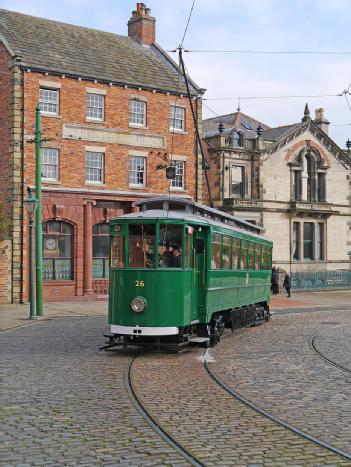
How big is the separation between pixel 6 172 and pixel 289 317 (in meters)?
13.3

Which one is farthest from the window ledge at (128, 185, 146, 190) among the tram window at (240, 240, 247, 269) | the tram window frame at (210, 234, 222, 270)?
the tram window frame at (210, 234, 222, 270)

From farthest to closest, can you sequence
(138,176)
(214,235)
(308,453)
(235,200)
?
(235,200) < (138,176) < (214,235) < (308,453)

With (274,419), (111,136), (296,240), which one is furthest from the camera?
(296,240)

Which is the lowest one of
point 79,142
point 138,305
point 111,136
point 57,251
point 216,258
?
point 138,305

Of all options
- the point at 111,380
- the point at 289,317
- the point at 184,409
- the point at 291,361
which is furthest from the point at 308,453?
the point at 289,317

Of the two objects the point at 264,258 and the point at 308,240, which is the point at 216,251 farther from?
the point at 308,240

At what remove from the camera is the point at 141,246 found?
14.3 metres

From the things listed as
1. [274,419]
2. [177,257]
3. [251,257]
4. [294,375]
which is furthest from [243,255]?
[274,419]

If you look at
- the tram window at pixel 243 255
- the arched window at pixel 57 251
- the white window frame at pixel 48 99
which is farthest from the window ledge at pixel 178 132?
the tram window at pixel 243 255

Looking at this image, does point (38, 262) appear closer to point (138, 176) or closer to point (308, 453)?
point (138, 176)

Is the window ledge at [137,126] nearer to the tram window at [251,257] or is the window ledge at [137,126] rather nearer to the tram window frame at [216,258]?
the tram window at [251,257]

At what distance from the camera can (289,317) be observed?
86.6ft

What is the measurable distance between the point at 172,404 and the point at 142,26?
31456 millimetres

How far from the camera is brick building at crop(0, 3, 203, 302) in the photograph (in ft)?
97.6
